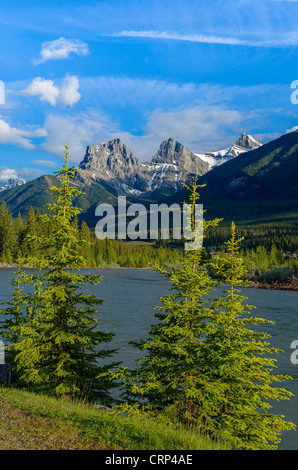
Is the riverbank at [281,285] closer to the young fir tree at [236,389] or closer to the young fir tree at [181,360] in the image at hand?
the young fir tree at [236,389]

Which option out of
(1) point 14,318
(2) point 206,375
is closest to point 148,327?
(1) point 14,318

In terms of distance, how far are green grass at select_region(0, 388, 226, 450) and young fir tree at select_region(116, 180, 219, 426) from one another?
1.06 meters

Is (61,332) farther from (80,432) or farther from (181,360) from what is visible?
(80,432)

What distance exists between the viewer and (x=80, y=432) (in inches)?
416

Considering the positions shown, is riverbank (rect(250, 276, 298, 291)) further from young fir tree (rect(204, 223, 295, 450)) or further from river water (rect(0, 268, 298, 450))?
young fir tree (rect(204, 223, 295, 450))

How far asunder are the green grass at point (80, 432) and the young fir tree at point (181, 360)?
1.06 meters

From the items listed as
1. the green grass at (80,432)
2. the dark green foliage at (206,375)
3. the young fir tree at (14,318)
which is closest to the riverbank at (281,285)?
the young fir tree at (14,318)

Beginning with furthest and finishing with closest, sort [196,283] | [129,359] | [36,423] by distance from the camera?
[129,359] < [196,283] < [36,423]

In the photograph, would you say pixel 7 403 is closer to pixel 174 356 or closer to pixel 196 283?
pixel 174 356

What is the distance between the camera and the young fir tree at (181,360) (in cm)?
1315

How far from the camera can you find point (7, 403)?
42.9 ft

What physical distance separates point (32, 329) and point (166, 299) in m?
6.52
